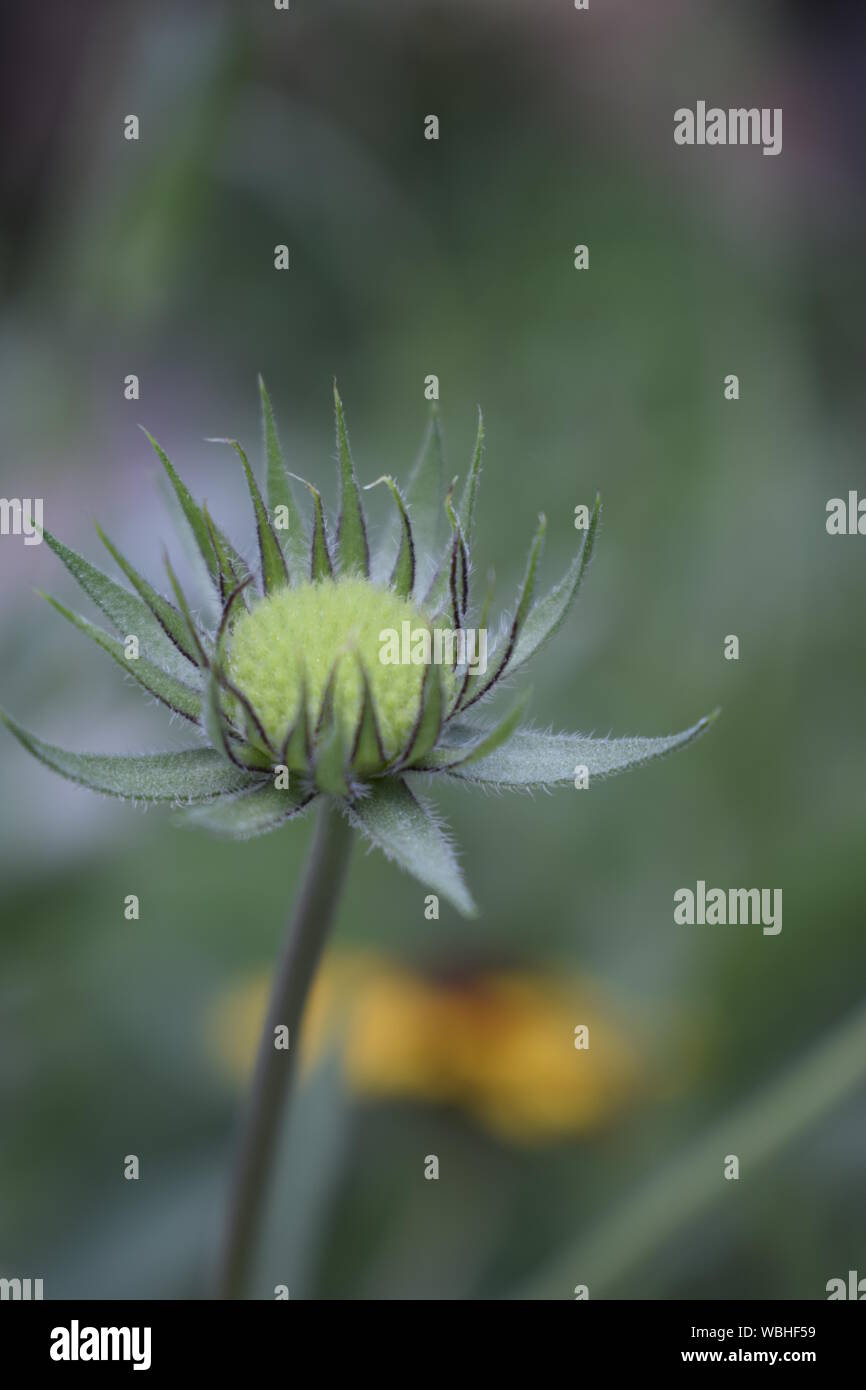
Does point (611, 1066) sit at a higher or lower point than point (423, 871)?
lower

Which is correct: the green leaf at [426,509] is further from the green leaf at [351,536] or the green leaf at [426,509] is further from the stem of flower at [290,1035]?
the stem of flower at [290,1035]

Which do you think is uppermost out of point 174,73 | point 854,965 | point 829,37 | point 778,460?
point 829,37

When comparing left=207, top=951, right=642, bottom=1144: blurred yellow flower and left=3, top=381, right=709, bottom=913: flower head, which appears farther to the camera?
left=207, top=951, right=642, bottom=1144: blurred yellow flower

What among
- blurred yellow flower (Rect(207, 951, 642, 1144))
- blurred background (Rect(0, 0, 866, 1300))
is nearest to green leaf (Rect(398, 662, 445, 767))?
blurred background (Rect(0, 0, 866, 1300))
